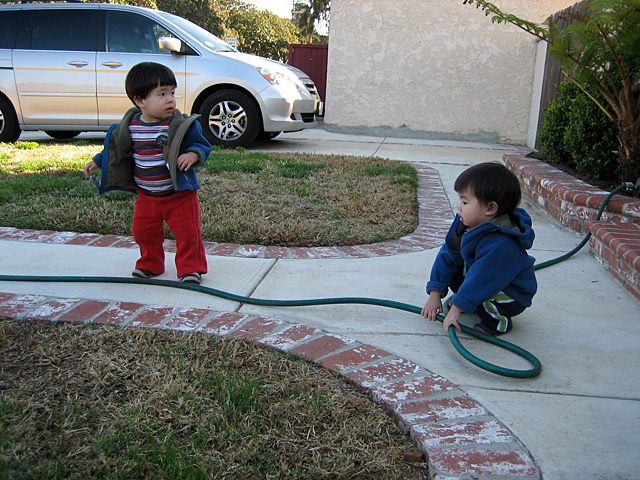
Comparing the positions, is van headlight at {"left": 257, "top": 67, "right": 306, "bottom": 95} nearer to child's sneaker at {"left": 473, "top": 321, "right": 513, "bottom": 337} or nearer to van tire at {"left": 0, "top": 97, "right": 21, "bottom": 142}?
van tire at {"left": 0, "top": 97, "right": 21, "bottom": 142}

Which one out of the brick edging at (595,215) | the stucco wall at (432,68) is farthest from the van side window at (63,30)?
the brick edging at (595,215)

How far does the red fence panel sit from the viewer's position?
1449cm

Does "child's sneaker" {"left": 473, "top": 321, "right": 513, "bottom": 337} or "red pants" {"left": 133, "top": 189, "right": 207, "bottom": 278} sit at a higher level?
"red pants" {"left": 133, "top": 189, "right": 207, "bottom": 278}

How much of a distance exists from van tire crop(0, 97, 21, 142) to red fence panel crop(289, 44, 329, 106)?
808cm

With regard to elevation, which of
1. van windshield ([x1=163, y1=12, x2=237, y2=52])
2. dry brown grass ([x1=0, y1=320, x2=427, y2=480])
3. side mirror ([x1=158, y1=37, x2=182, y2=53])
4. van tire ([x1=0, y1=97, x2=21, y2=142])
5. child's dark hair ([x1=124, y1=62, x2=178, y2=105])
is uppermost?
van windshield ([x1=163, y1=12, x2=237, y2=52])

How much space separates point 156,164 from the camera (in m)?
3.08

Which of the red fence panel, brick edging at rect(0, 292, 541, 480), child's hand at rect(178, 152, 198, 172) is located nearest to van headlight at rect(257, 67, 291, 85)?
child's hand at rect(178, 152, 198, 172)

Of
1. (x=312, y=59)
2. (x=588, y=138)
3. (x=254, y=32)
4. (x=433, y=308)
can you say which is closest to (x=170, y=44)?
(x=588, y=138)

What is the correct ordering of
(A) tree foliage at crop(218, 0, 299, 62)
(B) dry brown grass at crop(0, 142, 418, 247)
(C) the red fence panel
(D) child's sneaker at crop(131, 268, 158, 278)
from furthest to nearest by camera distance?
(A) tree foliage at crop(218, 0, 299, 62)
(C) the red fence panel
(B) dry brown grass at crop(0, 142, 418, 247)
(D) child's sneaker at crop(131, 268, 158, 278)

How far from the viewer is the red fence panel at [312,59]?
14.5m

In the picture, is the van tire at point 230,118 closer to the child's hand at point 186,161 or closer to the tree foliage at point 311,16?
the child's hand at point 186,161

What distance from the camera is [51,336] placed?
2.43 meters

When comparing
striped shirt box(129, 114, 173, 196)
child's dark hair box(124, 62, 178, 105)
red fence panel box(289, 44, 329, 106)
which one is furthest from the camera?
red fence panel box(289, 44, 329, 106)

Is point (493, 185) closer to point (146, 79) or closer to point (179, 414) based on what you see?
point (179, 414)
